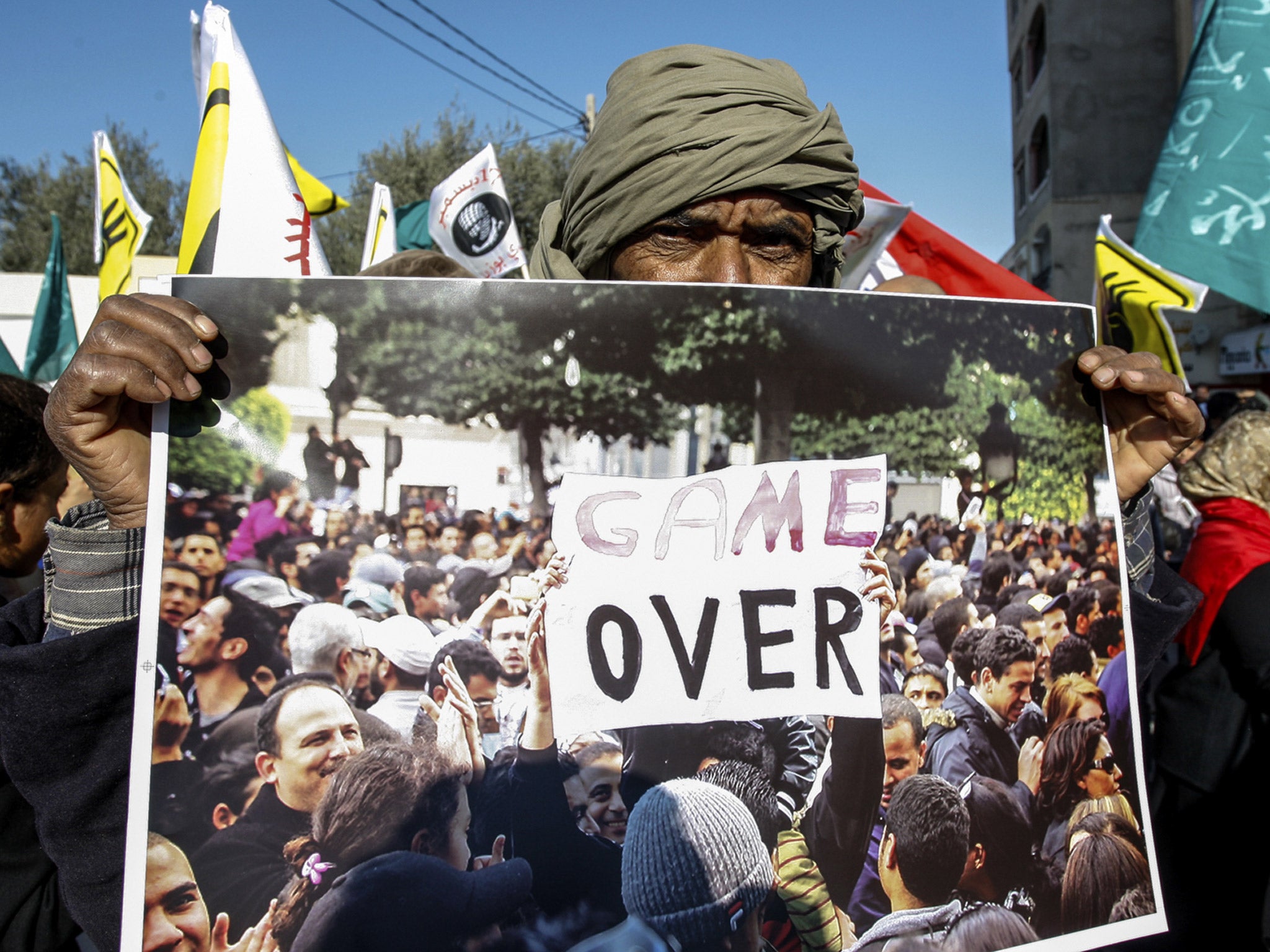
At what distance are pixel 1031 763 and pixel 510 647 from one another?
758 millimetres

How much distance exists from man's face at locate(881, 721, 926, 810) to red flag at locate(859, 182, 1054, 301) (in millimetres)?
3688

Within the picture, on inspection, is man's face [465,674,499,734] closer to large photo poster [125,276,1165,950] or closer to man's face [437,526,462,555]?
large photo poster [125,276,1165,950]

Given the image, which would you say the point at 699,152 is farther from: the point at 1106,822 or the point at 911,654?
the point at 1106,822

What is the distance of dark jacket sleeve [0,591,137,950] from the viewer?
1.10 meters

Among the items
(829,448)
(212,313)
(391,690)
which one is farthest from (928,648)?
(212,313)

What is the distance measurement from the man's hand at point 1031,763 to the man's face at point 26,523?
1916 millimetres

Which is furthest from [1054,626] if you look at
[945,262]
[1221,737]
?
[945,262]

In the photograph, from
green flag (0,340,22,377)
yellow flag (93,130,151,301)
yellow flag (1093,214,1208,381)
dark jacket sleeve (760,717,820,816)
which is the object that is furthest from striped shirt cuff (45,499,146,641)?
yellow flag (93,130,151,301)

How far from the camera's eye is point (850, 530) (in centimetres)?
122

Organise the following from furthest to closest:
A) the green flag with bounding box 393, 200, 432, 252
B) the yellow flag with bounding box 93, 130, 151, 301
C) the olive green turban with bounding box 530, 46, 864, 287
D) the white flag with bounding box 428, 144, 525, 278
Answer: the green flag with bounding box 393, 200, 432, 252
the white flag with bounding box 428, 144, 525, 278
the yellow flag with bounding box 93, 130, 151, 301
the olive green turban with bounding box 530, 46, 864, 287

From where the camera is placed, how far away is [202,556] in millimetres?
1062

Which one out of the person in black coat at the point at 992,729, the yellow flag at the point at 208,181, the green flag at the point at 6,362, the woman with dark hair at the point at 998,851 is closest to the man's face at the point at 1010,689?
the person in black coat at the point at 992,729

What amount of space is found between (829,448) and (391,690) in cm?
67

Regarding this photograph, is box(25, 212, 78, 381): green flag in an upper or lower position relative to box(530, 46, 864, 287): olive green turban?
upper
